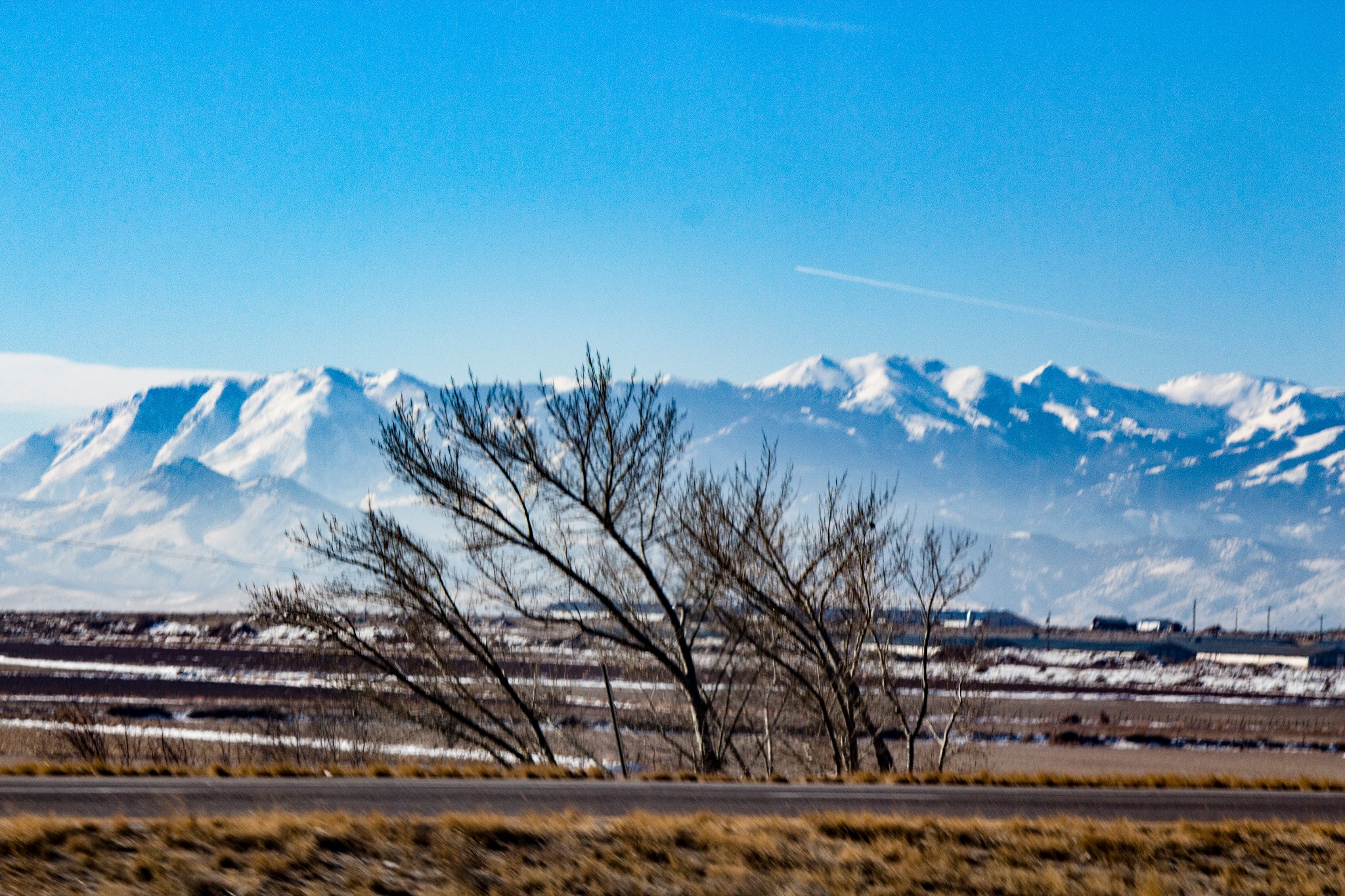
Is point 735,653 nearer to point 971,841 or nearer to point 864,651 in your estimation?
point 864,651

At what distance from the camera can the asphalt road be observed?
13.6 meters

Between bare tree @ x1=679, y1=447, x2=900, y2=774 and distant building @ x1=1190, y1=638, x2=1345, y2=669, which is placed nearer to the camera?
bare tree @ x1=679, y1=447, x2=900, y2=774

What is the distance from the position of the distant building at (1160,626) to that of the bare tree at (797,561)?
158 m

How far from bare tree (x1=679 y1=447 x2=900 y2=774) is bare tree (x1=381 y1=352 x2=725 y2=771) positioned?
90 cm

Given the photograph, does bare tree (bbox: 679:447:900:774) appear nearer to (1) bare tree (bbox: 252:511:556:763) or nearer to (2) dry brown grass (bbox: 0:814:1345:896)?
(1) bare tree (bbox: 252:511:556:763)

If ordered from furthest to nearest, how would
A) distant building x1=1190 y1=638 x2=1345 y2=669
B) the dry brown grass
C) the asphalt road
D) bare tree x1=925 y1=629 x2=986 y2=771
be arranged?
distant building x1=1190 y1=638 x2=1345 y2=669 → bare tree x1=925 y1=629 x2=986 y2=771 → the asphalt road → the dry brown grass

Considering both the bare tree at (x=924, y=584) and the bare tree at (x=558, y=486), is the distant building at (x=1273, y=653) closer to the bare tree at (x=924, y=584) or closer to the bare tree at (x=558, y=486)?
the bare tree at (x=924, y=584)

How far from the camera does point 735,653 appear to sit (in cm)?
2800

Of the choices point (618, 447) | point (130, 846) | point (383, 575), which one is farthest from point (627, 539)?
point (130, 846)

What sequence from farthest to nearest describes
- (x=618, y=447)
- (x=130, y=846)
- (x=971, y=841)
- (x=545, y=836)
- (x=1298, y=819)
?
1. (x=618, y=447)
2. (x=1298, y=819)
3. (x=971, y=841)
4. (x=545, y=836)
5. (x=130, y=846)

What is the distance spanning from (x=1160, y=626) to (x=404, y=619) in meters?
166

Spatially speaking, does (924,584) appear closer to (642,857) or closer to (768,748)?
(768,748)

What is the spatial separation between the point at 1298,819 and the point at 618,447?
13.5 metres

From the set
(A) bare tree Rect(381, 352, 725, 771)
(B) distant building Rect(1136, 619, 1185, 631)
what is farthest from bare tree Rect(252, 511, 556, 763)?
(B) distant building Rect(1136, 619, 1185, 631)
